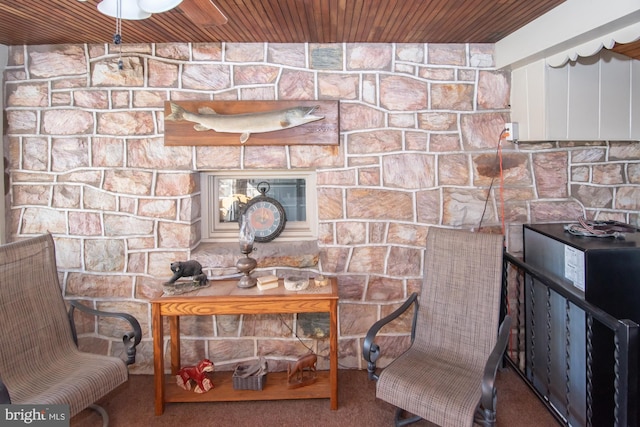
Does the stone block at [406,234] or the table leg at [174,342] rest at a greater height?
the stone block at [406,234]

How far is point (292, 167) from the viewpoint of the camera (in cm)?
278

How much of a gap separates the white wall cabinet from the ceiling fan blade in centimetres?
193

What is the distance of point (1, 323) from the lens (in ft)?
6.84

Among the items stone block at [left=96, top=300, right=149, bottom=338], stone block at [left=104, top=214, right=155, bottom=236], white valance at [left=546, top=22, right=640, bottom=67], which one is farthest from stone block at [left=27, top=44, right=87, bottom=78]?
white valance at [left=546, top=22, right=640, bottom=67]

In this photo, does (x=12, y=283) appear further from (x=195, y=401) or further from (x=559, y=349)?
(x=559, y=349)

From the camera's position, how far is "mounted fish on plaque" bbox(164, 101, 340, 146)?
8.78 ft

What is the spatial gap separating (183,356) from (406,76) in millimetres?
2439

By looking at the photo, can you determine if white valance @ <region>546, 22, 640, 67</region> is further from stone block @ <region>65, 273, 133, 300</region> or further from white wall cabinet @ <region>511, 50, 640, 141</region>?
stone block @ <region>65, 273, 133, 300</region>

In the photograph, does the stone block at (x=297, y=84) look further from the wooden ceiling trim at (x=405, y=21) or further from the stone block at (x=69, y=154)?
the stone block at (x=69, y=154)

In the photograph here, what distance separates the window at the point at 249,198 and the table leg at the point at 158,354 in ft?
2.62

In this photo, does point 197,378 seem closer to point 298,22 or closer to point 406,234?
point 406,234

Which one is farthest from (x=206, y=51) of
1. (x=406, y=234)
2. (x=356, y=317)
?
(x=356, y=317)

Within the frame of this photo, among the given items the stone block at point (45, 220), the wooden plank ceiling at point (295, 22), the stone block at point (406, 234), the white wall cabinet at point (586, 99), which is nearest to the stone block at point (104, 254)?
the stone block at point (45, 220)

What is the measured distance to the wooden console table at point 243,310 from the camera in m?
2.33
